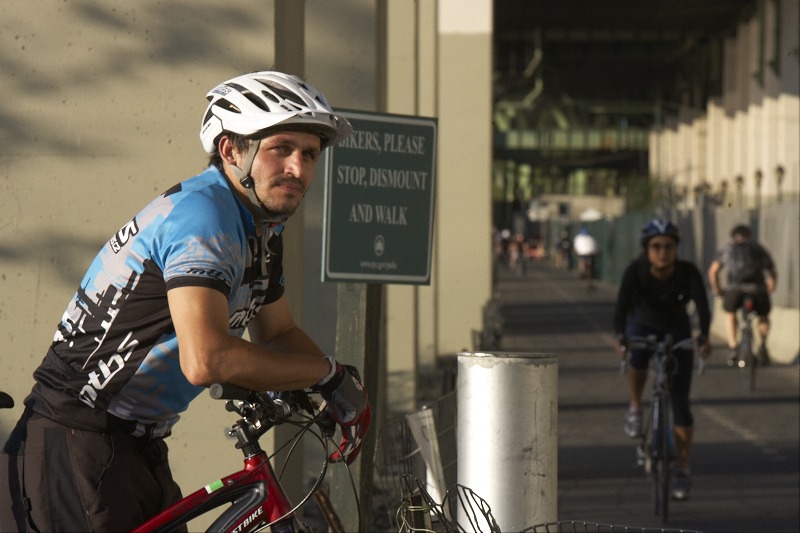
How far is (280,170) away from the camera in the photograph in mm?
3652

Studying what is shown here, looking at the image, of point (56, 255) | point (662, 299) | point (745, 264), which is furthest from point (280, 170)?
point (745, 264)

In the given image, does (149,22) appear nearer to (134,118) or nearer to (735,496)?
(134,118)

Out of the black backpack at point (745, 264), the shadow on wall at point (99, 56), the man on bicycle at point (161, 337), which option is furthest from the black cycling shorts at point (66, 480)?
the black backpack at point (745, 264)

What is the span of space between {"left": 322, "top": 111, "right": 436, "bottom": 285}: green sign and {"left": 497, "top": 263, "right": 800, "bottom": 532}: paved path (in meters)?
2.57

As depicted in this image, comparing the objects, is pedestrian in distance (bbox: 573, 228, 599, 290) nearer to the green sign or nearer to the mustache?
the green sign

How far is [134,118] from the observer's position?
6633 mm

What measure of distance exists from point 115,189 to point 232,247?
10.7ft

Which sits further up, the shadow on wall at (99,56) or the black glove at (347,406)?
the shadow on wall at (99,56)

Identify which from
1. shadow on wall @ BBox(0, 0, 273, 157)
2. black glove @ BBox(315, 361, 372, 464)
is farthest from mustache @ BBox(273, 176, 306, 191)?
shadow on wall @ BBox(0, 0, 273, 157)

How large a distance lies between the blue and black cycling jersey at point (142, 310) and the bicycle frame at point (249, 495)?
0.16 metres

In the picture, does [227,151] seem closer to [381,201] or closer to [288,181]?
[288,181]

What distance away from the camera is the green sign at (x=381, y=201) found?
23.3 feet

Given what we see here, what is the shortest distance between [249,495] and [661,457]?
22.4 ft

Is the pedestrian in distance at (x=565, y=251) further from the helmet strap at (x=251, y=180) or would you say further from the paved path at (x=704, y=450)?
the helmet strap at (x=251, y=180)
